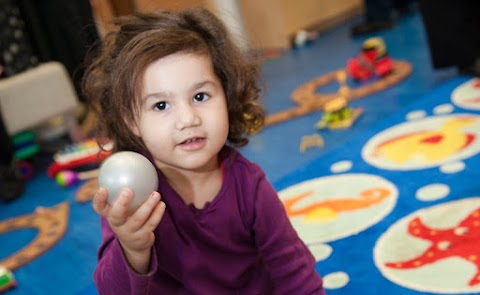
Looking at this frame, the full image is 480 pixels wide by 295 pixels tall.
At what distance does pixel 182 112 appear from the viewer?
0.65 m

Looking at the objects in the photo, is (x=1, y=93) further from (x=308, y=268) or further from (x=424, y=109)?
(x=308, y=268)

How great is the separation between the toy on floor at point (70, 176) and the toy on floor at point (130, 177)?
1.27 metres

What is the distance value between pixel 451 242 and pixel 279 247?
13.1 inches

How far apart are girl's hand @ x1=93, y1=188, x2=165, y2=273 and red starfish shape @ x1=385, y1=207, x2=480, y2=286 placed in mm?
475

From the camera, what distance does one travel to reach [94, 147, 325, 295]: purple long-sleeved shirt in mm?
720

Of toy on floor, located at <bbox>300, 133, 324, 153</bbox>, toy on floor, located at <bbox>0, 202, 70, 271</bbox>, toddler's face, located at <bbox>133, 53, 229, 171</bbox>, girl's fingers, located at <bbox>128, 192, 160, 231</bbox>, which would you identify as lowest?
toy on floor, located at <bbox>0, 202, 70, 271</bbox>

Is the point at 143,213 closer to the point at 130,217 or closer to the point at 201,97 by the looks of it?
the point at 130,217

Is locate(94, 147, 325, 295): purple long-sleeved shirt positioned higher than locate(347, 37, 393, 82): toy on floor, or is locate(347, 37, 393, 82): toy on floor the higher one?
locate(94, 147, 325, 295): purple long-sleeved shirt

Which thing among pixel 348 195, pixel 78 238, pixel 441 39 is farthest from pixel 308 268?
pixel 441 39

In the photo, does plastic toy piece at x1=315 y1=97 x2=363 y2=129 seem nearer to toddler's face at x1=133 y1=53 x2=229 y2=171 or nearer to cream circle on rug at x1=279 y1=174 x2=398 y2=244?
cream circle on rug at x1=279 y1=174 x2=398 y2=244

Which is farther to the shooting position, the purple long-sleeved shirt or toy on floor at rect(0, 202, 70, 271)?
toy on floor at rect(0, 202, 70, 271)

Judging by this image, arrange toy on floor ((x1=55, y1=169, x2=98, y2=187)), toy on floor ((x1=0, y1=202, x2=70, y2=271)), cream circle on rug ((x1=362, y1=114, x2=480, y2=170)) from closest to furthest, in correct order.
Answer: cream circle on rug ((x1=362, y1=114, x2=480, y2=170)) → toy on floor ((x1=0, y1=202, x2=70, y2=271)) → toy on floor ((x1=55, y1=169, x2=98, y2=187))

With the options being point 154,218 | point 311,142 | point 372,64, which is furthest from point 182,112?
point 372,64

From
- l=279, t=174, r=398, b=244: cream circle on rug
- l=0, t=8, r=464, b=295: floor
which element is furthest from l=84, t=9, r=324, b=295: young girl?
l=0, t=8, r=464, b=295: floor
